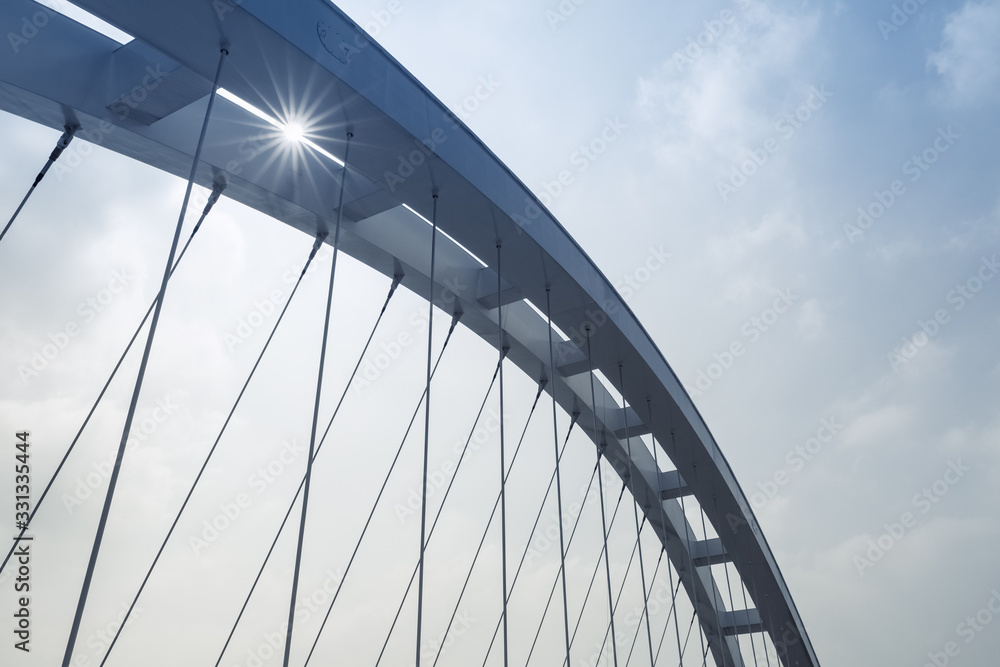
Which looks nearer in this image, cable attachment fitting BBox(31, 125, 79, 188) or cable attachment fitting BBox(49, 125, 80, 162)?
cable attachment fitting BBox(31, 125, 79, 188)

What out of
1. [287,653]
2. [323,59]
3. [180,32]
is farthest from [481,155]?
[287,653]

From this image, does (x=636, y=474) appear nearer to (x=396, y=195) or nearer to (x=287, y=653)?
(x=396, y=195)

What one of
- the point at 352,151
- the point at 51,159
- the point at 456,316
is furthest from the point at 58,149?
the point at 456,316

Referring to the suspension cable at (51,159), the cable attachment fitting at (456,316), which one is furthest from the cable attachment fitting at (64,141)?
the cable attachment fitting at (456,316)

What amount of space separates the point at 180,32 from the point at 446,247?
441 cm

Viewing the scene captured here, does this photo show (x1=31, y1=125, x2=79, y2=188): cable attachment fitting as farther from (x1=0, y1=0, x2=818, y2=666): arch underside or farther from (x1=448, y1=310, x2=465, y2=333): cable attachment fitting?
(x1=448, y1=310, x2=465, y2=333): cable attachment fitting

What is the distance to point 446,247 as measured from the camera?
941cm

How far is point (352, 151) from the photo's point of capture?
7.11 m

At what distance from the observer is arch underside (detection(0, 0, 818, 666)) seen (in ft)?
19.1

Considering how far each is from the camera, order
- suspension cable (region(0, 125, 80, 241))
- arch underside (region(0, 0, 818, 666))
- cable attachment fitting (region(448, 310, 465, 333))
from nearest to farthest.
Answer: suspension cable (region(0, 125, 80, 241)) → arch underside (region(0, 0, 818, 666)) → cable attachment fitting (region(448, 310, 465, 333))

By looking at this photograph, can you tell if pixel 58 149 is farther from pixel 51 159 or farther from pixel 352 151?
pixel 352 151

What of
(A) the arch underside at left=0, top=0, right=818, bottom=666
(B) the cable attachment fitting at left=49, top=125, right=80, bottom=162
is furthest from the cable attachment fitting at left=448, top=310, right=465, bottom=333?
(B) the cable attachment fitting at left=49, top=125, right=80, bottom=162

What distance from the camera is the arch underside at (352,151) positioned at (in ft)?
19.1

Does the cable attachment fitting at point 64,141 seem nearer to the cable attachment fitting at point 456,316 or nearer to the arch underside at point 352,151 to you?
the arch underside at point 352,151
